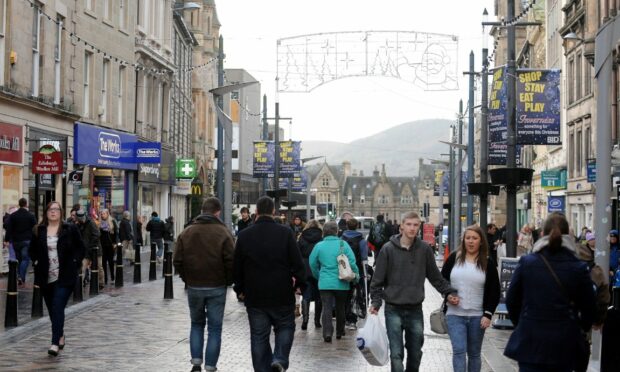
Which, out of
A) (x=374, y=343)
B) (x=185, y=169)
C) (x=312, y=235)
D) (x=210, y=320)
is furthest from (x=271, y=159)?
(x=374, y=343)

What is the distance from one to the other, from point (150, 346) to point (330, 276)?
9.76ft

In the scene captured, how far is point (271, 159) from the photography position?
164 ft

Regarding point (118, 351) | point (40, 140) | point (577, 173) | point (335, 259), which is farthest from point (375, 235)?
point (577, 173)

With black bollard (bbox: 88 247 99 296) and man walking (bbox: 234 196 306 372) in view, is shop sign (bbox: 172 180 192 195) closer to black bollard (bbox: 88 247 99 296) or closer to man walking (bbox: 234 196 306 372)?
black bollard (bbox: 88 247 99 296)

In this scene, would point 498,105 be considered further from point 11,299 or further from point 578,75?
point 578,75

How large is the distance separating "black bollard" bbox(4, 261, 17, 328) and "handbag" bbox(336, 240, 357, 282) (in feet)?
14.9

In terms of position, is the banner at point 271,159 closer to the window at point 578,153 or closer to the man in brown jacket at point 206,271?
the window at point 578,153

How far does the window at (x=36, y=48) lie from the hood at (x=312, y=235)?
46.9 ft

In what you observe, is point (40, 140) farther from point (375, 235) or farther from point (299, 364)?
point (299, 364)

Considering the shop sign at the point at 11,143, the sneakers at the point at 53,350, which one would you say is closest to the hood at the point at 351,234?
the sneakers at the point at 53,350

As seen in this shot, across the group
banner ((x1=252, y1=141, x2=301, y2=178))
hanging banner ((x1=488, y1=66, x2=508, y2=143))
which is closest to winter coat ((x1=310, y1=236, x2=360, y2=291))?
hanging banner ((x1=488, y1=66, x2=508, y2=143))

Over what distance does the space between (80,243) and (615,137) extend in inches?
1074

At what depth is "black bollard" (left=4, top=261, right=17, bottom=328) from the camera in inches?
605

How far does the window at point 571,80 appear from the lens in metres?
47.0
